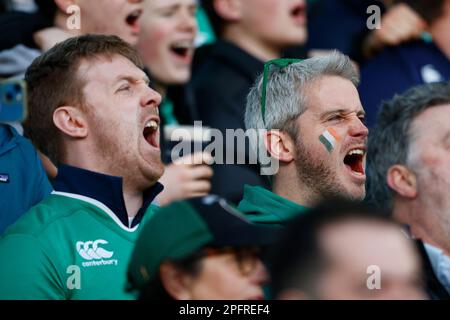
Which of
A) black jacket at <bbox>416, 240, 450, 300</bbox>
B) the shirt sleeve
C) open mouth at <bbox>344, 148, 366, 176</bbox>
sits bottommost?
black jacket at <bbox>416, 240, 450, 300</bbox>

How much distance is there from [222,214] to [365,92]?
287 cm

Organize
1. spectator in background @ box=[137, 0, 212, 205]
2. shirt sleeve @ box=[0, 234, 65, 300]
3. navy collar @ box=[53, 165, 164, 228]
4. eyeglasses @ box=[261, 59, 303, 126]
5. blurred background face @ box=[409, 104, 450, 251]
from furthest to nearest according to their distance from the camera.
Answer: spectator in background @ box=[137, 0, 212, 205]
blurred background face @ box=[409, 104, 450, 251]
eyeglasses @ box=[261, 59, 303, 126]
navy collar @ box=[53, 165, 164, 228]
shirt sleeve @ box=[0, 234, 65, 300]

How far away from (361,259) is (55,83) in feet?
5.75

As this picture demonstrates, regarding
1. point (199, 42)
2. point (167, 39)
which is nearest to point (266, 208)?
point (167, 39)

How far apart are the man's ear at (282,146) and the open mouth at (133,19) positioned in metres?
1.14

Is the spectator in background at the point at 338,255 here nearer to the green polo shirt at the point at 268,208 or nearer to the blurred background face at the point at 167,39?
the green polo shirt at the point at 268,208

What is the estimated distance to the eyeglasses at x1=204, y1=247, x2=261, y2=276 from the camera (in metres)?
2.98

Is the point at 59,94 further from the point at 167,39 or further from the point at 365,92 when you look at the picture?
the point at 365,92

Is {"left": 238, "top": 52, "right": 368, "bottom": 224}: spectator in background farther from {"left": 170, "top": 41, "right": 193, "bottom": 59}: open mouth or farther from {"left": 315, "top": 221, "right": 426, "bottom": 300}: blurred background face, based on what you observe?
{"left": 170, "top": 41, "right": 193, "bottom": 59}: open mouth

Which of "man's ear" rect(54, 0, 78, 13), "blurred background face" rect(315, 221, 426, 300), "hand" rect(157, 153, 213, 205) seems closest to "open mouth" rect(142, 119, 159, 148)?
"hand" rect(157, 153, 213, 205)

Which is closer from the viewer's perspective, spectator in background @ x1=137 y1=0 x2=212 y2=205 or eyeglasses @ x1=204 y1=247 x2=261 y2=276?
eyeglasses @ x1=204 y1=247 x2=261 y2=276

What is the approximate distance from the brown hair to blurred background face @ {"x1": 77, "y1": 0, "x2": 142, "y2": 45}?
0.70 meters
